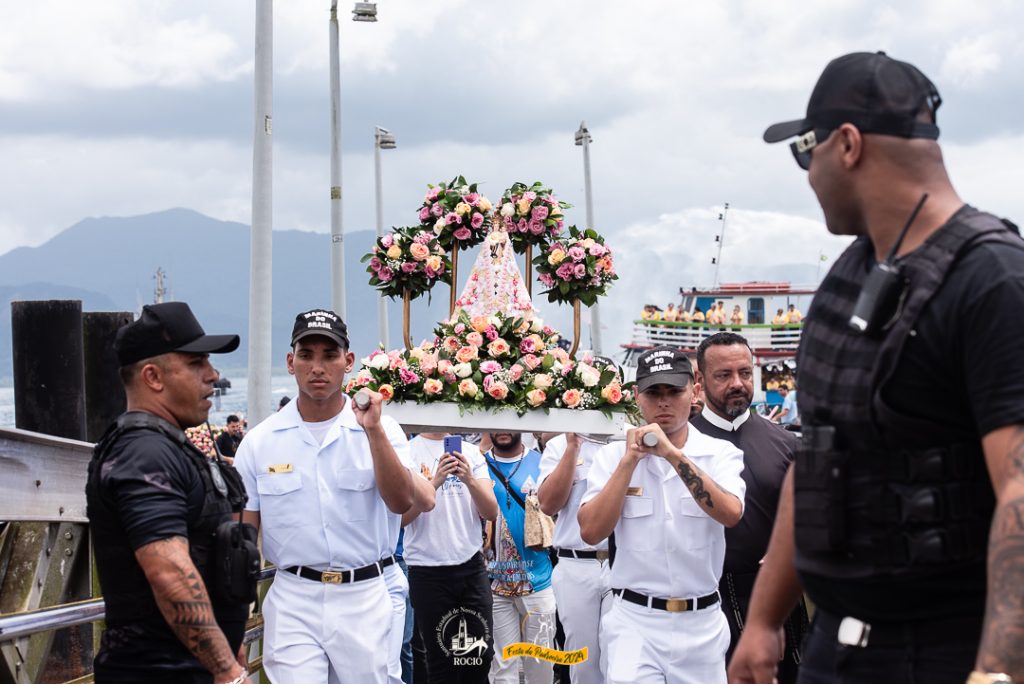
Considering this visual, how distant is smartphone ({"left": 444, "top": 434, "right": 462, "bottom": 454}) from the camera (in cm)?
952

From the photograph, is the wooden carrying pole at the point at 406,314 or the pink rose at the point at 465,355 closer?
the pink rose at the point at 465,355

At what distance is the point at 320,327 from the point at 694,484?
210 centimetres

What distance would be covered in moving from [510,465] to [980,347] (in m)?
7.64

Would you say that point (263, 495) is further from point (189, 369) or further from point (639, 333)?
point (639, 333)

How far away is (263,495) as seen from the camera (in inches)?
270

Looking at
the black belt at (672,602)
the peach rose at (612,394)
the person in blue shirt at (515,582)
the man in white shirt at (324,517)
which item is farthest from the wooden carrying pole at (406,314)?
the black belt at (672,602)

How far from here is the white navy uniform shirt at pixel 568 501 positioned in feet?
30.5

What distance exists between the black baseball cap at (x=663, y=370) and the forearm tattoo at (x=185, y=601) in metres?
3.22

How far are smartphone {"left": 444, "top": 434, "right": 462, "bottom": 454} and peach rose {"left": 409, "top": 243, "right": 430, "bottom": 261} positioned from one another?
1.91m

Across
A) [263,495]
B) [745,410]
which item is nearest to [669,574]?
[745,410]

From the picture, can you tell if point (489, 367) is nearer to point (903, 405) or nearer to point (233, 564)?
point (233, 564)

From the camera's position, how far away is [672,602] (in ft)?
22.4
